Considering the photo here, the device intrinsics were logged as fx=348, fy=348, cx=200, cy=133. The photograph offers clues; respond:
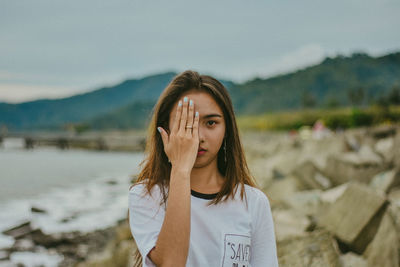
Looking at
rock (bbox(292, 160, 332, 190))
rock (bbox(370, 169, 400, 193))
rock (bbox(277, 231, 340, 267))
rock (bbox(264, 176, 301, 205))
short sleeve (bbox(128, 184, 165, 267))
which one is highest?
short sleeve (bbox(128, 184, 165, 267))

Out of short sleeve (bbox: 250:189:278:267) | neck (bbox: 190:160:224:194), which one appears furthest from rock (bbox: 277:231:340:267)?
neck (bbox: 190:160:224:194)

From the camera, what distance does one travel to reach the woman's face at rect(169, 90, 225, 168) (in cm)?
175

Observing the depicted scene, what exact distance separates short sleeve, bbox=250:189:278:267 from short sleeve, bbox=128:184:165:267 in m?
0.47

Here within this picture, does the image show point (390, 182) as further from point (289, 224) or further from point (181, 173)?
point (181, 173)

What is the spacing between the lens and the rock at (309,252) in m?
2.97

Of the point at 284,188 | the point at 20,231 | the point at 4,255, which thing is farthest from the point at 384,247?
the point at 20,231

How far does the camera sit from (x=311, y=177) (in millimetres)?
7340

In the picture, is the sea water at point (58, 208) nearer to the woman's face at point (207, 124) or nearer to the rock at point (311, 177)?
the rock at point (311, 177)

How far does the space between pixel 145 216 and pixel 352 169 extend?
6.27 m

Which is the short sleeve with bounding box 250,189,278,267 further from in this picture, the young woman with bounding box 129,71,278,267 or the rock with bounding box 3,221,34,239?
the rock with bounding box 3,221,34,239

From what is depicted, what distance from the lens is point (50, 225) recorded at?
11.8 meters

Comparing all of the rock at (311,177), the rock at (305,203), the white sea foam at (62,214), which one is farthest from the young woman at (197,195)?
the white sea foam at (62,214)

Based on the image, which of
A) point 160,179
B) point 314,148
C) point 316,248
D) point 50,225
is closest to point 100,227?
point 50,225

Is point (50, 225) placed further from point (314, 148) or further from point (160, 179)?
point (160, 179)
